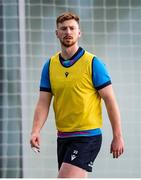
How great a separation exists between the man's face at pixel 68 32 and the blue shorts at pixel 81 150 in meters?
0.65

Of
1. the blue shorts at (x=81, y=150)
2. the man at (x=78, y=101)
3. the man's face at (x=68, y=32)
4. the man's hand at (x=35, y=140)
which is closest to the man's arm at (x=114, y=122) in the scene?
the man at (x=78, y=101)

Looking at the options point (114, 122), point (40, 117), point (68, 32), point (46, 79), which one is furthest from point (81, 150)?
point (68, 32)

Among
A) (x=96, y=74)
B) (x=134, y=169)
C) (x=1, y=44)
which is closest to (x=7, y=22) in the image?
(x=1, y=44)

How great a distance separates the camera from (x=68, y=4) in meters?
6.87

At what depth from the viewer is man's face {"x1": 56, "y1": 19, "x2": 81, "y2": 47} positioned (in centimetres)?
449

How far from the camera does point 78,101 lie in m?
4.47

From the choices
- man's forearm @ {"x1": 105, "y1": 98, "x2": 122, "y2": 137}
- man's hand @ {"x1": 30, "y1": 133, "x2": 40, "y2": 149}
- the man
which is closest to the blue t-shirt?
the man

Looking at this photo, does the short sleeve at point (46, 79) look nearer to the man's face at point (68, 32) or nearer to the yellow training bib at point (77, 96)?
the yellow training bib at point (77, 96)

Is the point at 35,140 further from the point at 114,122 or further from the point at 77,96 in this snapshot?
the point at 114,122

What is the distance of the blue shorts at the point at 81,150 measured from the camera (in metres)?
4.41

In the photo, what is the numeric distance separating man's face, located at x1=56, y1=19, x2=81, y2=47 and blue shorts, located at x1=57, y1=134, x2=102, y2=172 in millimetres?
649

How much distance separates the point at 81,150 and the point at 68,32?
2.61ft

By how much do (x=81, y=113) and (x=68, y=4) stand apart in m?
2.60

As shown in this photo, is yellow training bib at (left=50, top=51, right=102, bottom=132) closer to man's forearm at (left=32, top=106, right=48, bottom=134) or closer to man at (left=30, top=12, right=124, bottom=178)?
man at (left=30, top=12, right=124, bottom=178)
